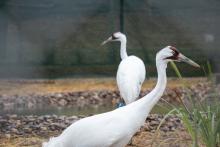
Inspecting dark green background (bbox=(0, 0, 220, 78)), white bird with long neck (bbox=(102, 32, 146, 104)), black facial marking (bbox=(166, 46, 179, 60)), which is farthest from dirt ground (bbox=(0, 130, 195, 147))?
dark green background (bbox=(0, 0, 220, 78))

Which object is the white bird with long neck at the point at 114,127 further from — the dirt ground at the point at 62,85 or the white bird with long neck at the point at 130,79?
the dirt ground at the point at 62,85

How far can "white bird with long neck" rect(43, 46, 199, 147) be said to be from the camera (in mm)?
4789

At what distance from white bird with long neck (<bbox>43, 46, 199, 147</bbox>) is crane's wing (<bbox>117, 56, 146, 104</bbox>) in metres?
1.99

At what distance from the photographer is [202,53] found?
38.3 ft

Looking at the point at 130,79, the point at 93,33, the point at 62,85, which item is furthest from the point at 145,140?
the point at 93,33

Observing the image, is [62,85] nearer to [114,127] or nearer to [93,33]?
[93,33]

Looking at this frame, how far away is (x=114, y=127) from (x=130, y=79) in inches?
103

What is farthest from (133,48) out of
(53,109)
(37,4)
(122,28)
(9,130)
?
(9,130)

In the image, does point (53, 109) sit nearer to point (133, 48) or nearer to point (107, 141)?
point (133, 48)

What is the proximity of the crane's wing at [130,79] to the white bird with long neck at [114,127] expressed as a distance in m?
1.99

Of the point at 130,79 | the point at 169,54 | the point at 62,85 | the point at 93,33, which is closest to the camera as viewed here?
the point at 169,54

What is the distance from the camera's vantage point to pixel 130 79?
24.3ft

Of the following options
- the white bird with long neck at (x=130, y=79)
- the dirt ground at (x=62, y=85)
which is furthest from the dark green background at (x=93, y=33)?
the white bird with long neck at (x=130, y=79)

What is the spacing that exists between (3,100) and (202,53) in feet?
12.8
